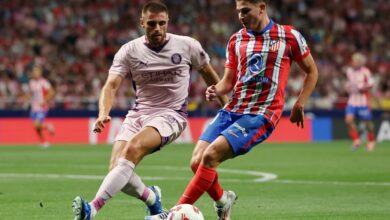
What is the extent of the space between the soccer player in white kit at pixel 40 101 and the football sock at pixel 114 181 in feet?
64.6

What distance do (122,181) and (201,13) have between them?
27.6m

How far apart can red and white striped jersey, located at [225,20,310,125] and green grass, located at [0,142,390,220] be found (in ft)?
4.92

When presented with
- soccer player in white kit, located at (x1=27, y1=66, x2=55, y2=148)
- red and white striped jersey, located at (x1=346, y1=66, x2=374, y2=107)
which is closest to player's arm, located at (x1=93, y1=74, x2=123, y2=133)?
red and white striped jersey, located at (x1=346, y1=66, x2=374, y2=107)

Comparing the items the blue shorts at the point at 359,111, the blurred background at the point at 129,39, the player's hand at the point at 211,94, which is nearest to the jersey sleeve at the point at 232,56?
the player's hand at the point at 211,94

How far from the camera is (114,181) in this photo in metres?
9.00

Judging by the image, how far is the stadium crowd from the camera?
31062mm

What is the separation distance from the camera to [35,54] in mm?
31641

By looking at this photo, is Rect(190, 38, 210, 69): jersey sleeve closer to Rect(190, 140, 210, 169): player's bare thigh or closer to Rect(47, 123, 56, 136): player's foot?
Rect(190, 140, 210, 169): player's bare thigh

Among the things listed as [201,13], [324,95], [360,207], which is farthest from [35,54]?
[360,207]

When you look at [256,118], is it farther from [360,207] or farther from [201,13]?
[201,13]

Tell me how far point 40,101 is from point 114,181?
2016 centimetres

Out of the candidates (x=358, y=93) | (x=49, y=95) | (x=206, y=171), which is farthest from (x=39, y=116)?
(x=206, y=171)

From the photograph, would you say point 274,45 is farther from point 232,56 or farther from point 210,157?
point 210,157

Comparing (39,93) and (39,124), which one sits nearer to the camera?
(39,124)
